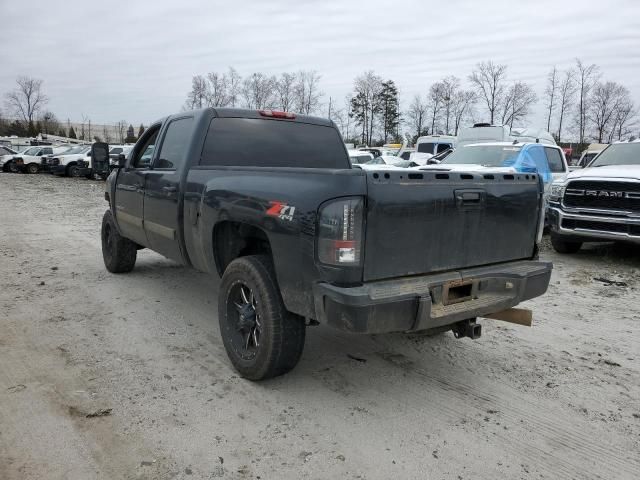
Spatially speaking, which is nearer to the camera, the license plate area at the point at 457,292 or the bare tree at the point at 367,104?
the license plate area at the point at 457,292

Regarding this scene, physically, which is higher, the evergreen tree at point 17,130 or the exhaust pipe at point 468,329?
the evergreen tree at point 17,130

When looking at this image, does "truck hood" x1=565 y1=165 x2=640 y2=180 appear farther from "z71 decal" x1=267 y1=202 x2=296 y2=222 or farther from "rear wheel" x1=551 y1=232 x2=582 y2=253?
"z71 decal" x1=267 y1=202 x2=296 y2=222

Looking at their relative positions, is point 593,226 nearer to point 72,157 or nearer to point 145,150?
point 145,150

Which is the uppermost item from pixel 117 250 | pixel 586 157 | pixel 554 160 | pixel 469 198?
pixel 586 157

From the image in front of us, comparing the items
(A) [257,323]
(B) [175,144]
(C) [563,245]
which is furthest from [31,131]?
(A) [257,323]

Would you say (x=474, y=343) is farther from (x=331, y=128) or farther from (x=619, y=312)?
(x=331, y=128)

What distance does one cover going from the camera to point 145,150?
5.72 metres

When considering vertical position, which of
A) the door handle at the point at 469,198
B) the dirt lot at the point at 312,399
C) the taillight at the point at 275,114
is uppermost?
the taillight at the point at 275,114

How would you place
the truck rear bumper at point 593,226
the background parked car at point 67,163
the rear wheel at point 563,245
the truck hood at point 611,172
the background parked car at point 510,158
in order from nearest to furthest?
the truck rear bumper at point 593,226, the truck hood at point 611,172, the rear wheel at point 563,245, the background parked car at point 510,158, the background parked car at point 67,163

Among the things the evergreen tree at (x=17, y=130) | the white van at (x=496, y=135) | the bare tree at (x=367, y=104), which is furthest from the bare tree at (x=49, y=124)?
the white van at (x=496, y=135)

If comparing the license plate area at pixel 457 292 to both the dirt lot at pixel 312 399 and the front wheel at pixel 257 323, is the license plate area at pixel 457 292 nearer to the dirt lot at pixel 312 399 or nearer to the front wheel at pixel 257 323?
the dirt lot at pixel 312 399

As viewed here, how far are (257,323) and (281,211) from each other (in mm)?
879

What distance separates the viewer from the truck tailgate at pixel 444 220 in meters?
2.98

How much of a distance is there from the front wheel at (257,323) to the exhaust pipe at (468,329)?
108cm
